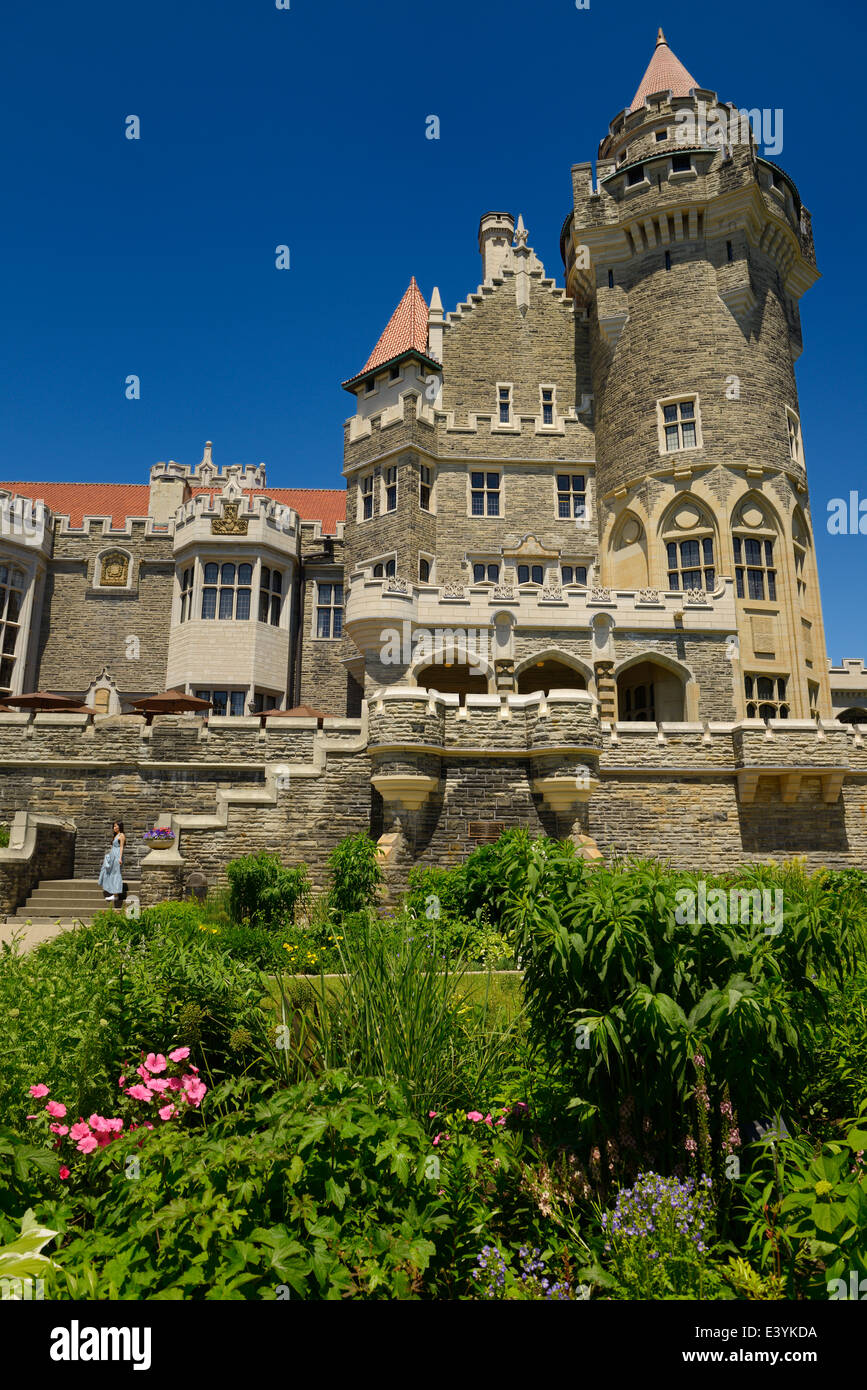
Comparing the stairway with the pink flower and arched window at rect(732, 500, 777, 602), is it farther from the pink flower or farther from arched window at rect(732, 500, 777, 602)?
arched window at rect(732, 500, 777, 602)

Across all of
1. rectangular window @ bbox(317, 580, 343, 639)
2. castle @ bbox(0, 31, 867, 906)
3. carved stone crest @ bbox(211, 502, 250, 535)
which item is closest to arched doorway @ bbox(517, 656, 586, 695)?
castle @ bbox(0, 31, 867, 906)

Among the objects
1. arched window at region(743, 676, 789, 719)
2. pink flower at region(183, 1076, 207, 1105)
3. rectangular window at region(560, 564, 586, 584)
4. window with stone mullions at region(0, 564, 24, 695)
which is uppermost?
rectangular window at region(560, 564, 586, 584)

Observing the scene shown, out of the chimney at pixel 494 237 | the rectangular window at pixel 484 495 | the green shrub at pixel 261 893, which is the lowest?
the green shrub at pixel 261 893

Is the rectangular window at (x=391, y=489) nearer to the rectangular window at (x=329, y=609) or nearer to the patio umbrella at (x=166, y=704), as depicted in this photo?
the rectangular window at (x=329, y=609)

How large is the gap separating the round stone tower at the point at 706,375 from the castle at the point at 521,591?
11 cm

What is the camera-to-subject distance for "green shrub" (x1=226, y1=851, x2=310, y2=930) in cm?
1601

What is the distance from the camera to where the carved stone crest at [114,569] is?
33375mm

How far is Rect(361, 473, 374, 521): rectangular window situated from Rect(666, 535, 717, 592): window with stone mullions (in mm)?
10801

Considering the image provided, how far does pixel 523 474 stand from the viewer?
104 feet

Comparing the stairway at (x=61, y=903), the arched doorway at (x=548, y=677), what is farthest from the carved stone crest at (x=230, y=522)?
the stairway at (x=61, y=903)

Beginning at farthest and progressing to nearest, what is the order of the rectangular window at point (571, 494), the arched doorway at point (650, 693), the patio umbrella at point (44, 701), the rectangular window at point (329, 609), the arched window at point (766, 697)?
the rectangular window at point (329, 609) < the rectangular window at point (571, 494) < the arched window at point (766, 697) < the arched doorway at point (650, 693) < the patio umbrella at point (44, 701)

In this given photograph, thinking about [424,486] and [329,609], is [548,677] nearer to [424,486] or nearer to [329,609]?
[424,486]

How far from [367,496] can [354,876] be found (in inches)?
729
